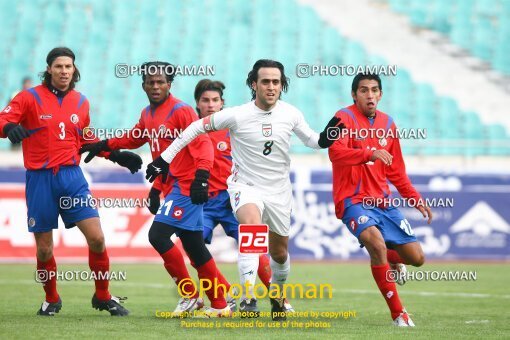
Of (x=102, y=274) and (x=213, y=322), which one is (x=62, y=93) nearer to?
(x=102, y=274)

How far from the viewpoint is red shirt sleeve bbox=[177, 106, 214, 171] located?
920 centimetres

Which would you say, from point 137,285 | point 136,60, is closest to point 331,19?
point 136,60

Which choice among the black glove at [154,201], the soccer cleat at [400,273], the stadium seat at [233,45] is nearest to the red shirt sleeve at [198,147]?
the black glove at [154,201]

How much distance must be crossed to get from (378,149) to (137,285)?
221 inches

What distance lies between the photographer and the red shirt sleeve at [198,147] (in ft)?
30.2

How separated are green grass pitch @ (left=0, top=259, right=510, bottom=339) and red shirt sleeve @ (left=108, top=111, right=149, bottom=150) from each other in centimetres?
176

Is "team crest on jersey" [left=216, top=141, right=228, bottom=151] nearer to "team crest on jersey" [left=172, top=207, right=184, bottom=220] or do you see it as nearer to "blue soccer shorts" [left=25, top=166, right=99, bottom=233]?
"team crest on jersey" [left=172, top=207, right=184, bottom=220]

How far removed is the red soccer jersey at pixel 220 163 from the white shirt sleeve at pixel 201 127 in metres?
1.84

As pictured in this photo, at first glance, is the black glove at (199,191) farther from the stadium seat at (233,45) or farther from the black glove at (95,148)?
the stadium seat at (233,45)

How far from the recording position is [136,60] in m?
23.6

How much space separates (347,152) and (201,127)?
141cm

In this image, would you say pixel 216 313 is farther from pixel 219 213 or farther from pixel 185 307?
pixel 219 213

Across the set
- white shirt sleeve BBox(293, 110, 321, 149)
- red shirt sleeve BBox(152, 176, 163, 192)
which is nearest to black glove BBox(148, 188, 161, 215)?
red shirt sleeve BBox(152, 176, 163, 192)

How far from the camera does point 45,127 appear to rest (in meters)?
9.45
